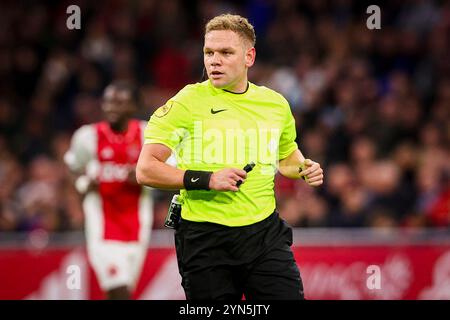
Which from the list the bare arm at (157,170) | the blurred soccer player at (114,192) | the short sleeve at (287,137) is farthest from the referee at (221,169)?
the blurred soccer player at (114,192)

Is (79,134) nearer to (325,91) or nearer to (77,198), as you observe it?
(77,198)

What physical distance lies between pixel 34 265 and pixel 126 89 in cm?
270

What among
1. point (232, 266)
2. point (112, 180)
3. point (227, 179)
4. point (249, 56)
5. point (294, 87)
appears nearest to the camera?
point (227, 179)

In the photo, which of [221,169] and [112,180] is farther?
[112,180]

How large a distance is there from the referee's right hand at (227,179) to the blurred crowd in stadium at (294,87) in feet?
19.1

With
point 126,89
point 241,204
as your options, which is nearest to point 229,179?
point 241,204

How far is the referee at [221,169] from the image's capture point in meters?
5.59

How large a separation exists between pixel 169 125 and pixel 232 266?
833 mm

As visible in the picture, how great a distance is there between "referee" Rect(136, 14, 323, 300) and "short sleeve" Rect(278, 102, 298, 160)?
20cm

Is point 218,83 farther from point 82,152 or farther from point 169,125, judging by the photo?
point 82,152

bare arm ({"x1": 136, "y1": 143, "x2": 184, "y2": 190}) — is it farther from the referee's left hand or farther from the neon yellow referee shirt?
the referee's left hand

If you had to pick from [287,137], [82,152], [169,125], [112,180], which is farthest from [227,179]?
[82,152]

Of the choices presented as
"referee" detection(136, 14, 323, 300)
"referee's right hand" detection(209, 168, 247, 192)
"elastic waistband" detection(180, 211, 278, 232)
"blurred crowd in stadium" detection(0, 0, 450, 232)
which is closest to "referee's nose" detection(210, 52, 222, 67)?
"referee" detection(136, 14, 323, 300)

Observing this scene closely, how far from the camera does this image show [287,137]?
605cm
